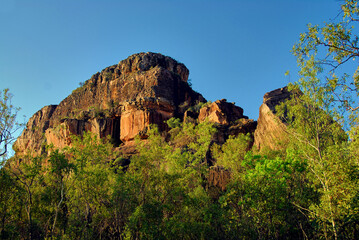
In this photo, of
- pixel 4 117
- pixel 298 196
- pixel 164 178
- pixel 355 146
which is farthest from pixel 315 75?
pixel 4 117

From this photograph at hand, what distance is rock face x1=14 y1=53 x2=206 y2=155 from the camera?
56.6 meters

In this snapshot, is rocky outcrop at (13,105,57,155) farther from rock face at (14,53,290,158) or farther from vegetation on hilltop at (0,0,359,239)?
vegetation on hilltop at (0,0,359,239)

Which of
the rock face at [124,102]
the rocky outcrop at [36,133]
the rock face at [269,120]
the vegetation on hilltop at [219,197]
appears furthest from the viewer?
the rocky outcrop at [36,133]

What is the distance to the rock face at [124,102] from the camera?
56.6 m

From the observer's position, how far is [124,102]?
194 ft

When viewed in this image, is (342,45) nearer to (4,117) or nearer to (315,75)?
(315,75)

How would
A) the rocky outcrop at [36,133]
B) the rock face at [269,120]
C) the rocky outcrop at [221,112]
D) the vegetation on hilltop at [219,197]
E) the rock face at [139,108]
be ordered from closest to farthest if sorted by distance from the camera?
1. the vegetation on hilltop at [219,197]
2. the rock face at [269,120]
3. the rock face at [139,108]
4. the rocky outcrop at [221,112]
5. the rocky outcrop at [36,133]

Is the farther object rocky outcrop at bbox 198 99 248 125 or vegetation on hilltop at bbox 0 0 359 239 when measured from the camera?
rocky outcrop at bbox 198 99 248 125

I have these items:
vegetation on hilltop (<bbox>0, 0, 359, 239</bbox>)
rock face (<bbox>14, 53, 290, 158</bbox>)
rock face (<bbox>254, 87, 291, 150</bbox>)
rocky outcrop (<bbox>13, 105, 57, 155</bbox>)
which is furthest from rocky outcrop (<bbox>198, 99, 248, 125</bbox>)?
rocky outcrop (<bbox>13, 105, 57, 155</bbox>)

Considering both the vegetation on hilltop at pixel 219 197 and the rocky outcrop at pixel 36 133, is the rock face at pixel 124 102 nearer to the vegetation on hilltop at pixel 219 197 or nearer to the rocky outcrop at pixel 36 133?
the rocky outcrop at pixel 36 133

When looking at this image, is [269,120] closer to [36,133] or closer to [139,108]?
[139,108]

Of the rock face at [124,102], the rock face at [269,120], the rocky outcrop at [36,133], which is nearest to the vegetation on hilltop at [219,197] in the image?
the rock face at [269,120]

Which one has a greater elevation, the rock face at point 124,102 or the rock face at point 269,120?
the rock face at point 124,102

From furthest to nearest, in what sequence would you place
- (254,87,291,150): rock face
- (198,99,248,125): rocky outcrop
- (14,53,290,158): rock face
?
(198,99,248,125): rocky outcrop → (14,53,290,158): rock face → (254,87,291,150): rock face
